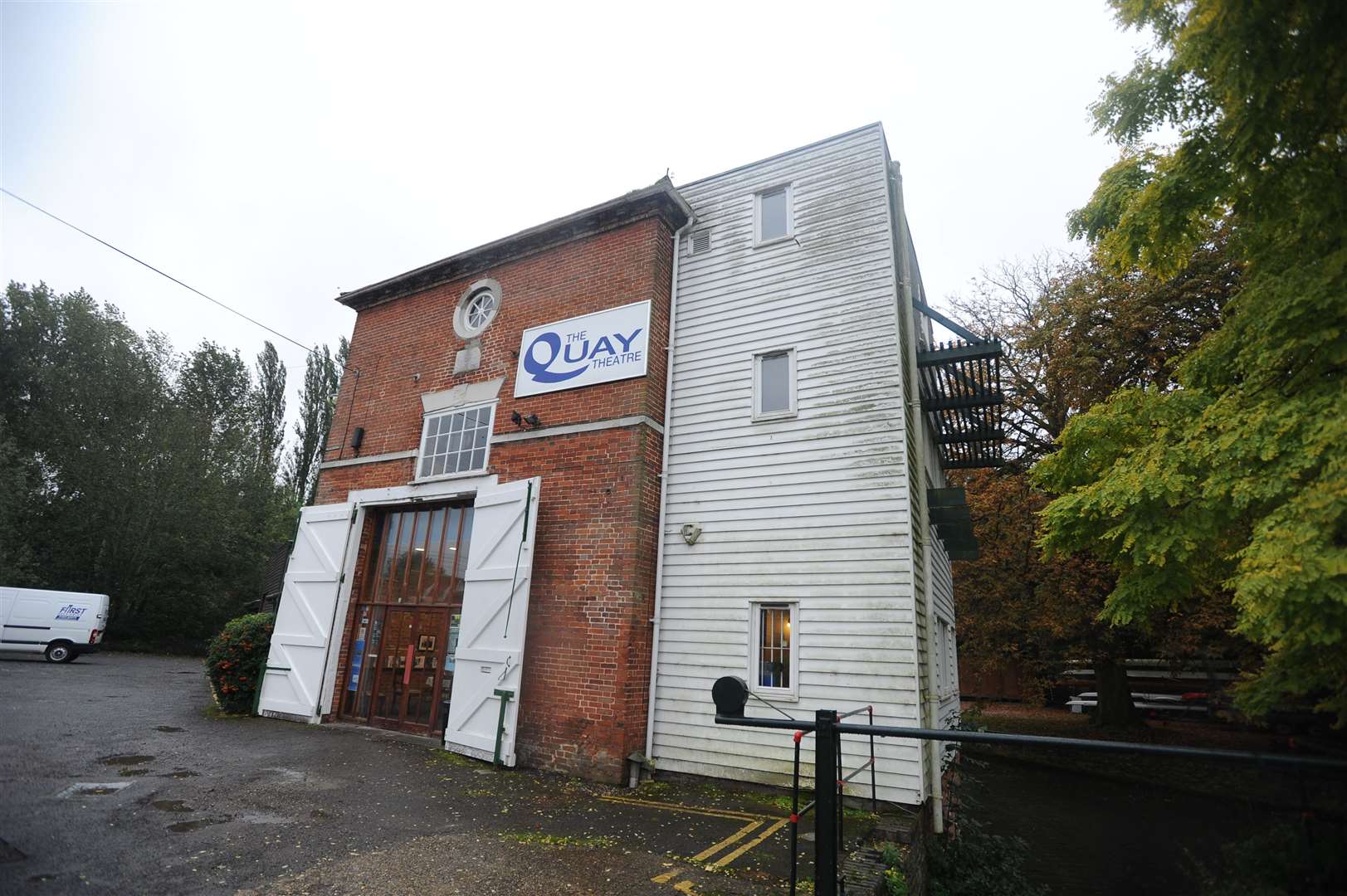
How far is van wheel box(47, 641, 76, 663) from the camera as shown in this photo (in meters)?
18.4

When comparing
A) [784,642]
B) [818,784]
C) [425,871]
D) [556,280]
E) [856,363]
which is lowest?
[425,871]

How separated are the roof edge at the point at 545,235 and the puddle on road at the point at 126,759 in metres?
8.28

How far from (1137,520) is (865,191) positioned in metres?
6.07

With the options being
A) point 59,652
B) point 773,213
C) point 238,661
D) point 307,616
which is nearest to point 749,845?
point 773,213

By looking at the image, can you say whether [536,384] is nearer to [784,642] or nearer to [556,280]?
[556,280]

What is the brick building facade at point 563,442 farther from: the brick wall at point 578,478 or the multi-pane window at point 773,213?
the multi-pane window at point 773,213

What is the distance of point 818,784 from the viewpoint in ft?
9.51

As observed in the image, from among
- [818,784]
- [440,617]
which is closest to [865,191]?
[818,784]

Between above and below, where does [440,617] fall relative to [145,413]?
below

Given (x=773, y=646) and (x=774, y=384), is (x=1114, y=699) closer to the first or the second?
(x=773, y=646)

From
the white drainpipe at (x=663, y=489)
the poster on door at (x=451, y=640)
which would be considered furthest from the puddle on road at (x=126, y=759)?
the white drainpipe at (x=663, y=489)

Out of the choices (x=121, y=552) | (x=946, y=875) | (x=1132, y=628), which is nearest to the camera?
(x=946, y=875)

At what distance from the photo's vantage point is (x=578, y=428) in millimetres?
9367

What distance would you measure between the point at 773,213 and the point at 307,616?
10208 mm
